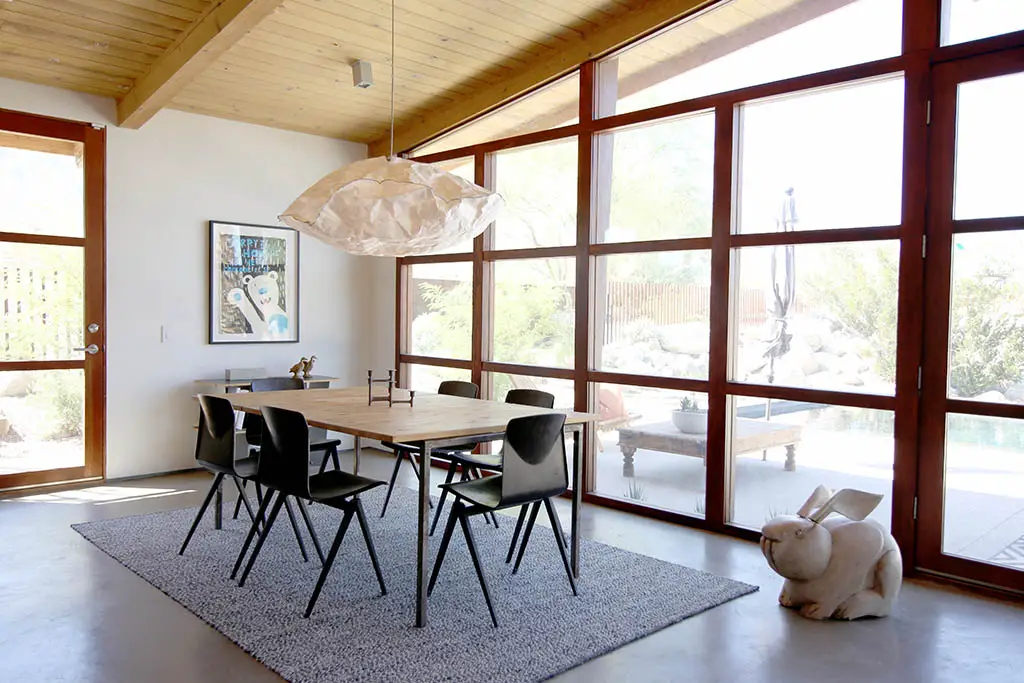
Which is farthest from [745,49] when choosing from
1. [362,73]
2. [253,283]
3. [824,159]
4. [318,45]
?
[253,283]

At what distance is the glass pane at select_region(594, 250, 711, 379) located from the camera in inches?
176

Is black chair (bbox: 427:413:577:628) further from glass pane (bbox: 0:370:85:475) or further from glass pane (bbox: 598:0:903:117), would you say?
glass pane (bbox: 0:370:85:475)

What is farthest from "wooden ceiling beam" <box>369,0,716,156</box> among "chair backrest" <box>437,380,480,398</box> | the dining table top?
the dining table top

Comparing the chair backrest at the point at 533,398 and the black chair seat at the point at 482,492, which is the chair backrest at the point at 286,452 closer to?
the black chair seat at the point at 482,492

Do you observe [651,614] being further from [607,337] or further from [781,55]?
[781,55]

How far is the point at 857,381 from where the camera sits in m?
3.83

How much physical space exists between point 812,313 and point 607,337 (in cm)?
138

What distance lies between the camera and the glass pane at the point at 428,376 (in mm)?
6043

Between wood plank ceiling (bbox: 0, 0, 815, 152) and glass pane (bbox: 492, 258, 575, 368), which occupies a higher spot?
wood plank ceiling (bbox: 0, 0, 815, 152)

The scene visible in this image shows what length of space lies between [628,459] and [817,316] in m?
1.50

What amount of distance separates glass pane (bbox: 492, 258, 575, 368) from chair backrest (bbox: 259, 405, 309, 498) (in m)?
2.39

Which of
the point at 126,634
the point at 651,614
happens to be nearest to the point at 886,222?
the point at 651,614

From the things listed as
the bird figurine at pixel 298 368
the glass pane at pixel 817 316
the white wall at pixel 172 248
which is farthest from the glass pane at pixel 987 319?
the white wall at pixel 172 248

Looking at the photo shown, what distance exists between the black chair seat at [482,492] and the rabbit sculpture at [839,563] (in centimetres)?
116
